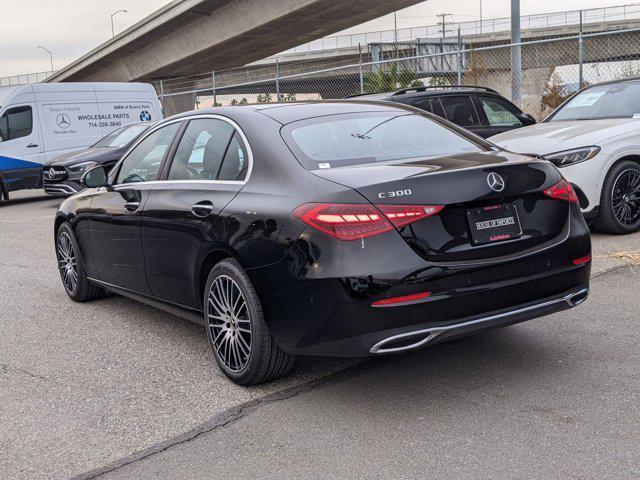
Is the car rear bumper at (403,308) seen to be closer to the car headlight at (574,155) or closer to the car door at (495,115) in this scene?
the car headlight at (574,155)

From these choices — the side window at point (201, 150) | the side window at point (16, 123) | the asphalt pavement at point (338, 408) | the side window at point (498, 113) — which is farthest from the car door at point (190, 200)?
the side window at point (16, 123)

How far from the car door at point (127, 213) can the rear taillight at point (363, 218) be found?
201 cm

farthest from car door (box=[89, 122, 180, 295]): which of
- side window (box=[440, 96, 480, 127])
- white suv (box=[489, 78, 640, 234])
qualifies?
side window (box=[440, 96, 480, 127])

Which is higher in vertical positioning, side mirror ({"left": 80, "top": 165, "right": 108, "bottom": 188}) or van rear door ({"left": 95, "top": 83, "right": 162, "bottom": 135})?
van rear door ({"left": 95, "top": 83, "right": 162, "bottom": 135})

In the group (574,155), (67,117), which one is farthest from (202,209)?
(67,117)

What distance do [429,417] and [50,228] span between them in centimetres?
994

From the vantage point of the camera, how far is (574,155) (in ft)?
25.1

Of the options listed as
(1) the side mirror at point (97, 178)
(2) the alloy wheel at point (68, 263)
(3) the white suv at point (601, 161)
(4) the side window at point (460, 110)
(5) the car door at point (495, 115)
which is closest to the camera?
(1) the side mirror at point (97, 178)

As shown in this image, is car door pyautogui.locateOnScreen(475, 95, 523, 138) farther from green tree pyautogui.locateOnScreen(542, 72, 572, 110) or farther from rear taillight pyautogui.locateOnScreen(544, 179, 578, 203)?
green tree pyautogui.locateOnScreen(542, 72, 572, 110)

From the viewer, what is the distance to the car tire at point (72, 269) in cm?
655

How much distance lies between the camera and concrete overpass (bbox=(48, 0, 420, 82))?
3484cm

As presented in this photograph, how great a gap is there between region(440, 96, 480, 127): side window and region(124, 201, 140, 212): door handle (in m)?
6.01

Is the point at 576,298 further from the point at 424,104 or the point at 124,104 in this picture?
the point at 124,104

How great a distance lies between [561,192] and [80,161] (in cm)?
1242
